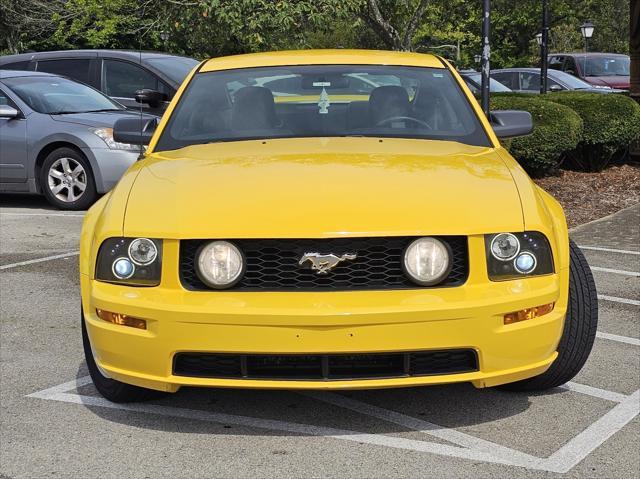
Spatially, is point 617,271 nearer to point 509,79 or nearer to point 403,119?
point 403,119

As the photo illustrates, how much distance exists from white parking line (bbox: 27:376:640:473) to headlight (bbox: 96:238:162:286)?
740mm

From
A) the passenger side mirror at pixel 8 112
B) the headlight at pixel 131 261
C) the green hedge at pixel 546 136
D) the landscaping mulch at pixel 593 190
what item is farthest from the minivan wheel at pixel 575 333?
the passenger side mirror at pixel 8 112

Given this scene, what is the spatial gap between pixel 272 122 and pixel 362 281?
1.66m

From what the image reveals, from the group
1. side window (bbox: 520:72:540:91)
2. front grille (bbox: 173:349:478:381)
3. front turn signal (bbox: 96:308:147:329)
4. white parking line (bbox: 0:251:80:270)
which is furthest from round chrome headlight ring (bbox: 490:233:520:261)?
side window (bbox: 520:72:540:91)

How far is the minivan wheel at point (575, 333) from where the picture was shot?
175 inches

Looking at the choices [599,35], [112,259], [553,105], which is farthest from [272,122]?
[599,35]

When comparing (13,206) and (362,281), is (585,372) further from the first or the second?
(13,206)

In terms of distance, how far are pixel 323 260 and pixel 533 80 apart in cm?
2056

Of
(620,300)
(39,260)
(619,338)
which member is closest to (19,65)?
(39,260)

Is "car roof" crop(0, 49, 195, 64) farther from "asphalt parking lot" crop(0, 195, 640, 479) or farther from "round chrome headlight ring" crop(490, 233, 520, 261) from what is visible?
"round chrome headlight ring" crop(490, 233, 520, 261)

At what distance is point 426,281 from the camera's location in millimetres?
3898

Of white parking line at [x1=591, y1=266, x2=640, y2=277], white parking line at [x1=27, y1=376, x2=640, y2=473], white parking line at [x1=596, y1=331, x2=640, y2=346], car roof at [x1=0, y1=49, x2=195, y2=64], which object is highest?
car roof at [x1=0, y1=49, x2=195, y2=64]

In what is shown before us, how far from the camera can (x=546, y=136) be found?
40.2ft

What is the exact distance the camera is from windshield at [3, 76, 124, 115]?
11609 millimetres
